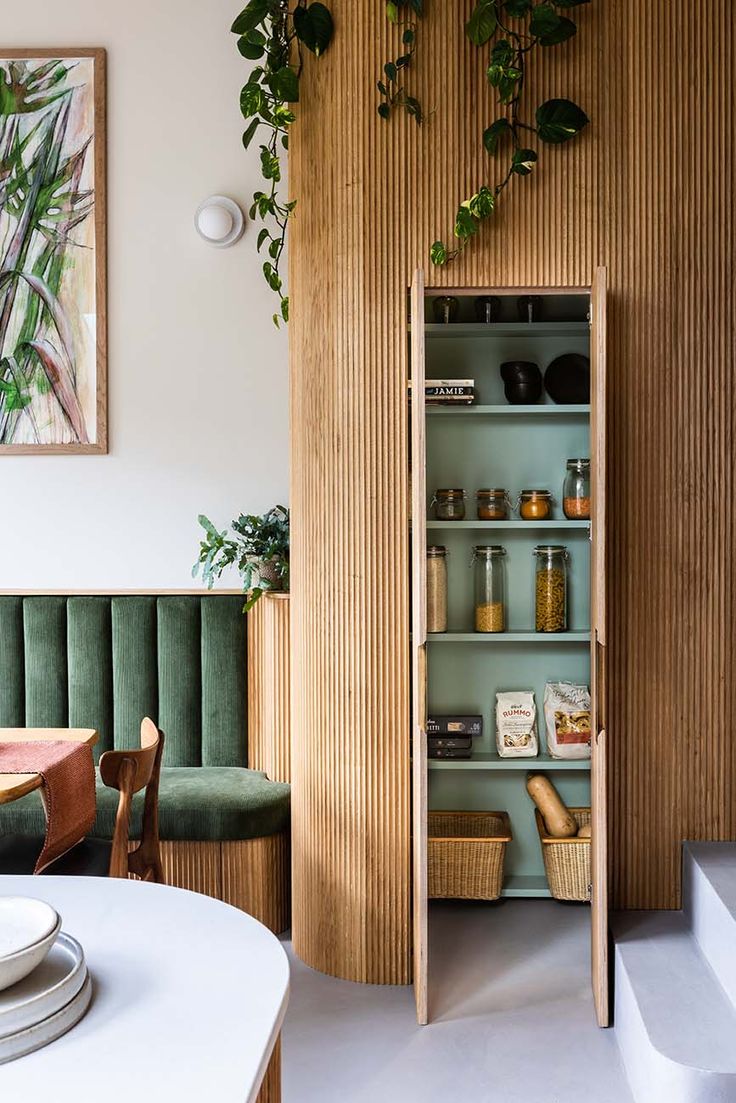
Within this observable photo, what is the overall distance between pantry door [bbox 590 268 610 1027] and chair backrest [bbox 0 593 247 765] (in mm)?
1528

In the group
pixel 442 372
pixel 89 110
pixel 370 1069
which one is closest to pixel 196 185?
pixel 89 110

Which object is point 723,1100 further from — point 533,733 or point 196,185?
point 196,185

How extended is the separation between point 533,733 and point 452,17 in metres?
2.26

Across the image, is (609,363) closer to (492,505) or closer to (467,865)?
(492,505)

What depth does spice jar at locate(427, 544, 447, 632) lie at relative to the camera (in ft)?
10.4

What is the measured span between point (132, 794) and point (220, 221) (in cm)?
229

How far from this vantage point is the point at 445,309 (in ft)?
10.7

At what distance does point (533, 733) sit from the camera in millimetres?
3352

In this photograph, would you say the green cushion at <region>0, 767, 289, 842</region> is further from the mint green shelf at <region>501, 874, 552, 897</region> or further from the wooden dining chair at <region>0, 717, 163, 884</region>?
the mint green shelf at <region>501, 874, 552, 897</region>

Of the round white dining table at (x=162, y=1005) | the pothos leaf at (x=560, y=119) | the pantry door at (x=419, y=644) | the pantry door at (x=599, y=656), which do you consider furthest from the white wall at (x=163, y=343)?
the round white dining table at (x=162, y=1005)

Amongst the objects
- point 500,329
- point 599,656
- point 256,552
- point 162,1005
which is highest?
point 500,329

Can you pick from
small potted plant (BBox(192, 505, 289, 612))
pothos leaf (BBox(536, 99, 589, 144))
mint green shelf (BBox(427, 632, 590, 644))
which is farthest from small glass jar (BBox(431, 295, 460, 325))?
mint green shelf (BBox(427, 632, 590, 644))

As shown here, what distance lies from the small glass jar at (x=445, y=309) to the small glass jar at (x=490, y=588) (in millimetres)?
783

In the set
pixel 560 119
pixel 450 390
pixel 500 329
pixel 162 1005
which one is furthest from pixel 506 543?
pixel 162 1005
